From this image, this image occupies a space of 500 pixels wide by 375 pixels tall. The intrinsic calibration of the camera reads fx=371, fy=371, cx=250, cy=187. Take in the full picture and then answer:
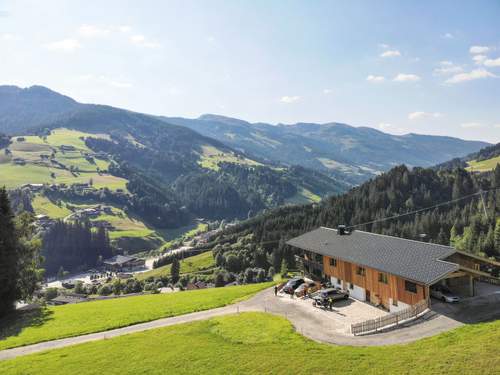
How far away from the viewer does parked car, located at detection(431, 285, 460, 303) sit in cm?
3779

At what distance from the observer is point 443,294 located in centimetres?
3884

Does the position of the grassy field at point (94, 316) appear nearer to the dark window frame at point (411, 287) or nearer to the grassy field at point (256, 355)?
the grassy field at point (256, 355)

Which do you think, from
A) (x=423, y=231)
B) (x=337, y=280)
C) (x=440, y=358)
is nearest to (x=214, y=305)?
(x=337, y=280)

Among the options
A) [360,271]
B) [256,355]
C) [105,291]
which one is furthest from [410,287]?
[105,291]

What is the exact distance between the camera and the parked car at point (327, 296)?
1761 inches

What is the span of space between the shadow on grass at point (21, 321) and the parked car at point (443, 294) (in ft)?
154

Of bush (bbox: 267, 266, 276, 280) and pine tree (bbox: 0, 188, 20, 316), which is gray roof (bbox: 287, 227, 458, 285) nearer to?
pine tree (bbox: 0, 188, 20, 316)

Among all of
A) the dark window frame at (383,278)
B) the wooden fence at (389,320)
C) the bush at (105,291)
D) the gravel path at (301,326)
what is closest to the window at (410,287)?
the wooden fence at (389,320)

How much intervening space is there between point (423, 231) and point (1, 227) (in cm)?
14129

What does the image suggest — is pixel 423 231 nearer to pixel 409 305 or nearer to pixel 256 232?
pixel 256 232

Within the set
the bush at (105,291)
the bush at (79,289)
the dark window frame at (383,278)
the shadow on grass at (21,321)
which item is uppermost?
the dark window frame at (383,278)

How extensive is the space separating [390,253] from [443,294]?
7.59 meters

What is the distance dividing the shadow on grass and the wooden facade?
39631mm

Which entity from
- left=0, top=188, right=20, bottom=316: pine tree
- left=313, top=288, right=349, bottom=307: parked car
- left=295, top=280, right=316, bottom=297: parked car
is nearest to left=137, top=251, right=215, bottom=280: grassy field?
left=0, top=188, right=20, bottom=316: pine tree
